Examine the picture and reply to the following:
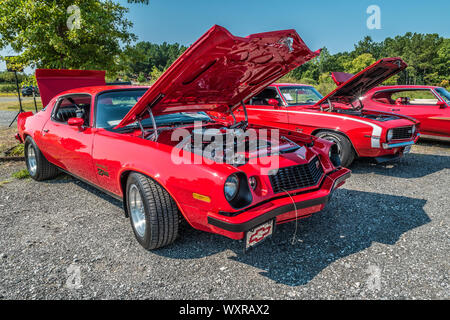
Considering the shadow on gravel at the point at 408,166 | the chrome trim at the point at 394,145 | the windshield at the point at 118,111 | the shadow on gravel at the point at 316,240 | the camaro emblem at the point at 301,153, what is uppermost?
the windshield at the point at 118,111

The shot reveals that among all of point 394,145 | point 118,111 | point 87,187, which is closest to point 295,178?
point 118,111

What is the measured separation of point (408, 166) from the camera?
5457 mm

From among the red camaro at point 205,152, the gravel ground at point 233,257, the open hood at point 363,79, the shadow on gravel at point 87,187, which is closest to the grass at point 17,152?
the shadow on gravel at point 87,187

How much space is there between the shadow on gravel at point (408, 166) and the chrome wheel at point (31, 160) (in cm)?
525

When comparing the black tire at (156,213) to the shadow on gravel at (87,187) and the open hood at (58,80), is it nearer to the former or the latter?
the shadow on gravel at (87,187)

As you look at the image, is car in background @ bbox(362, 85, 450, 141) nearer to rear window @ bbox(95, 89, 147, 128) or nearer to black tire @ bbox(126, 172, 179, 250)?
rear window @ bbox(95, 89, 147, 128)

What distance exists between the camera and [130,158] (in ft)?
8.72

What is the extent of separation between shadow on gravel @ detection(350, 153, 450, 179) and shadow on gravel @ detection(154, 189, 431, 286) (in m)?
1.46

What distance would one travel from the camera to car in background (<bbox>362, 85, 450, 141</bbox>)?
6.73m

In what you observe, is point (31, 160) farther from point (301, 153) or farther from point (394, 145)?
point (394, 145)

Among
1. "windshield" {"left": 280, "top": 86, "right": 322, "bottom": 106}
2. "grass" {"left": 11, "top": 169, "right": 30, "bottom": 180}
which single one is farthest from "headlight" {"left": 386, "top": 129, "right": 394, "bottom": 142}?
"grass" {"left": 11, "top": 169, "right": 30, "bottom": 180}

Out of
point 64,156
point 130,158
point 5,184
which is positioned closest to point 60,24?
point 5,184

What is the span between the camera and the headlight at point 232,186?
222cm
